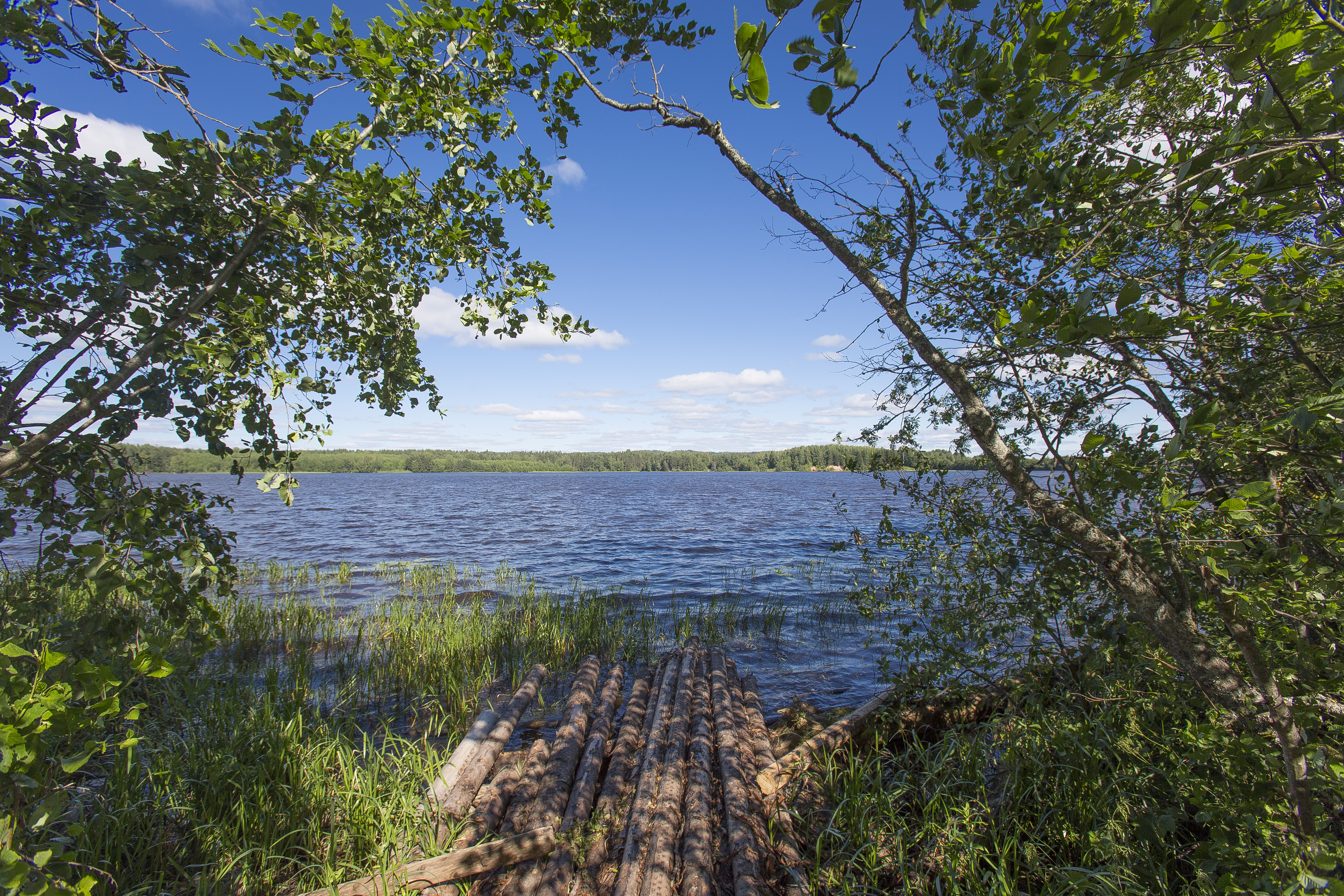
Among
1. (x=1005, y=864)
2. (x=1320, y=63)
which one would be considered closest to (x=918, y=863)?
(x=1005, y=864)

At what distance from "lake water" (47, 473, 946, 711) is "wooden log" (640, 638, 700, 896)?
8.95 ft

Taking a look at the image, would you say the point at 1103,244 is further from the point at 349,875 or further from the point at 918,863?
the point at 349,875

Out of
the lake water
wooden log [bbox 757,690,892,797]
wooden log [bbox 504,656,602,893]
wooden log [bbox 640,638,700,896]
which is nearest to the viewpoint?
wooden log [bbox 640,638,700,896]

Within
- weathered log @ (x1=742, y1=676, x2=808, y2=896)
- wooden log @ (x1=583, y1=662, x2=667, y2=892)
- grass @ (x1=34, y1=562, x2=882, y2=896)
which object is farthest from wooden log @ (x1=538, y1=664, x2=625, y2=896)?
weathered log @ (x1=742, y1=676, x2=808, y2=896)

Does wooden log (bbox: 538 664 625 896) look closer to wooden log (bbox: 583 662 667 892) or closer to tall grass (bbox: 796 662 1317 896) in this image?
wooden log (bbox: 583 662 667 892)

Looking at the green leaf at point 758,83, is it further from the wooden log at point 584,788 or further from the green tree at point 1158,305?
the wooden log at point 584,788

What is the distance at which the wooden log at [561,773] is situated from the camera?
360cm

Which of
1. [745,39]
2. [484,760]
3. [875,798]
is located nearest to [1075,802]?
[875,798]

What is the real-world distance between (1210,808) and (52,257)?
7383mm

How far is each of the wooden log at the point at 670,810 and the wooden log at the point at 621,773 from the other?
0.29 m

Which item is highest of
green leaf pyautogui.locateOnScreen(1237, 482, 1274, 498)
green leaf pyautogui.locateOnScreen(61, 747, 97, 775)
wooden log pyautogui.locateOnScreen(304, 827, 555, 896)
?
green leaf pyautogui.locateOnScreen(1237, 482, 1274, 498)

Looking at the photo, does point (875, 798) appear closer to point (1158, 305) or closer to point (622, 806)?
point (622, 806)

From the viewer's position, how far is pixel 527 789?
4.55 meters

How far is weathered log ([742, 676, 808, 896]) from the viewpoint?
11.7 ft
